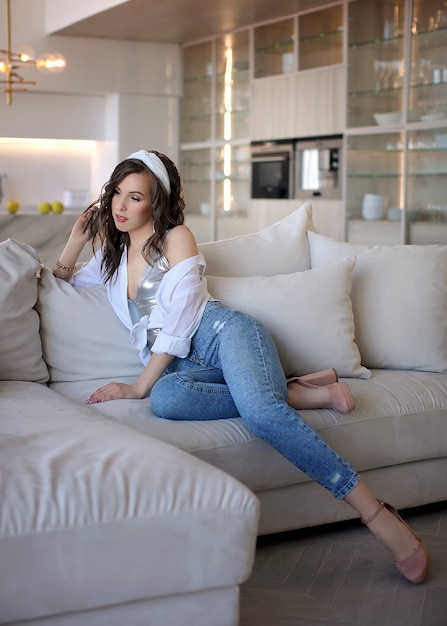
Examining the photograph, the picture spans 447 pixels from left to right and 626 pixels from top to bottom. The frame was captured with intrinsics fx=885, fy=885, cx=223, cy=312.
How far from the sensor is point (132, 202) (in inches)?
111

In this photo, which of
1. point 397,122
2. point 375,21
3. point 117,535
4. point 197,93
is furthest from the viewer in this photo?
point 197,93

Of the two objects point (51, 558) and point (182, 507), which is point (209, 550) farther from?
point (51, 558)

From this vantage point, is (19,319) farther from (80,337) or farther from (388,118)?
(388,118)

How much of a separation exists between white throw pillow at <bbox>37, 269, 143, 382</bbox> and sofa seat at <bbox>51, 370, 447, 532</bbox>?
6 centimetres

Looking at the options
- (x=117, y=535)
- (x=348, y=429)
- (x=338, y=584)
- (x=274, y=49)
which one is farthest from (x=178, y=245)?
(x=274, y=49)

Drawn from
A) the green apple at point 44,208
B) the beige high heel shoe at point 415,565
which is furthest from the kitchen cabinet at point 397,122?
the beige high heel shoe at point 415,565

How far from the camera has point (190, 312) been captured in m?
2.72

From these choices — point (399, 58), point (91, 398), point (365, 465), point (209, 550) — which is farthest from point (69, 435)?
point (399, 58)

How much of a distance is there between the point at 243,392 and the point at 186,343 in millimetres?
327

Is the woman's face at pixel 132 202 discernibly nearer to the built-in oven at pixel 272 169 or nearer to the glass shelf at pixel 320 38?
the glass shelf at pixel 320 38

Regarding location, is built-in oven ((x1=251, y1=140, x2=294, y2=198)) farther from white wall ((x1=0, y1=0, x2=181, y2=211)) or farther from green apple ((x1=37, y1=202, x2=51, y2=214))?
green apple ((x1=37, y1=202, x2=51, y2=214))

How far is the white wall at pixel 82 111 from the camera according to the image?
8.00 m

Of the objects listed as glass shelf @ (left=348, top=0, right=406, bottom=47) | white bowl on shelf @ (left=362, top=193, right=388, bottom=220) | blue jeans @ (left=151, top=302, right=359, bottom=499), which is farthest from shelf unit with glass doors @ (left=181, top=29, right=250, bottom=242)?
blue jeans @ (left=151, top=302, right=359, bottom=499)

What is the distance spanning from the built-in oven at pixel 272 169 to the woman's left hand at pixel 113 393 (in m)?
4.77
